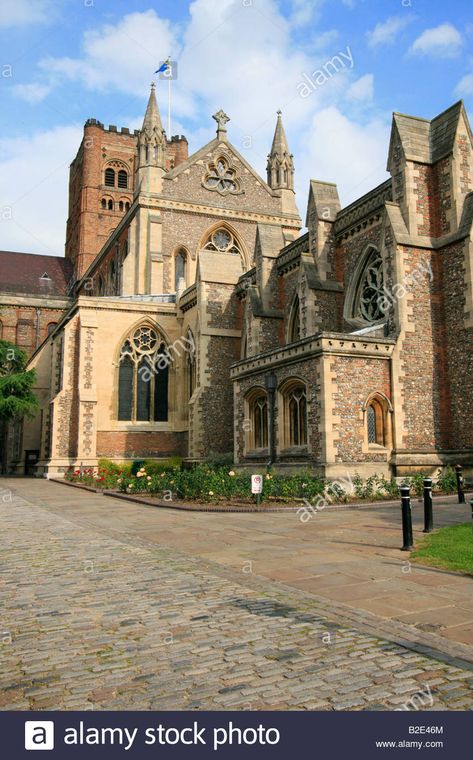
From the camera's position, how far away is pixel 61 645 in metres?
4.63

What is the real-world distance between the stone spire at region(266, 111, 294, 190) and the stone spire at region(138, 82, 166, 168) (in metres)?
7.86

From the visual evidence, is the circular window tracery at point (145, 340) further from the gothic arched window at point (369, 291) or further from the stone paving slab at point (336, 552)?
the stone paving slab at point (336, 552)

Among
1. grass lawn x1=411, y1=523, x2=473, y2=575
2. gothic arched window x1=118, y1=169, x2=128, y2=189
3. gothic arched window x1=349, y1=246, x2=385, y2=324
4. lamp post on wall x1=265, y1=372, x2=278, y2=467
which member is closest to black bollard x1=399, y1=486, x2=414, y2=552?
grass lawn x1=411, y1=523, x2=473, y2=575

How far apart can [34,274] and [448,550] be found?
5668 cm

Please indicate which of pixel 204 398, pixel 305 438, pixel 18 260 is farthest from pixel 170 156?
pixel 305 438

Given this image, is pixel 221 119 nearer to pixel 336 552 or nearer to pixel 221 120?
pixel 221 120

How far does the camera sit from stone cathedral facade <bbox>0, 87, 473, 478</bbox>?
18281mm

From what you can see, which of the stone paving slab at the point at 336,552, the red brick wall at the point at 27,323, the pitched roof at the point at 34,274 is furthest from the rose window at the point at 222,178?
the stone paving slab at the point at 336,552

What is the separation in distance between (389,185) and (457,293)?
473 centimetres

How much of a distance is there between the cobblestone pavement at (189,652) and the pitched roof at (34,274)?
167 ft

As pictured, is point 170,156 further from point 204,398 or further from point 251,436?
point 251,436

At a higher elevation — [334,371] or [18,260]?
[18,260]
